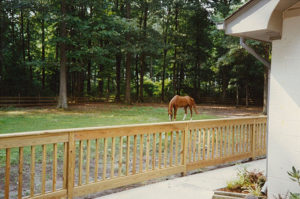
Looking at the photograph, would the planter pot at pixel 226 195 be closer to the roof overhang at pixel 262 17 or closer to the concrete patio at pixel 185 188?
the concrete patio at pixel 185 188

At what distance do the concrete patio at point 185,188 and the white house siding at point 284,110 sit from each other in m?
0.83

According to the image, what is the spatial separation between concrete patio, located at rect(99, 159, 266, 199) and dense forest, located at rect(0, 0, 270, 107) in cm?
1343

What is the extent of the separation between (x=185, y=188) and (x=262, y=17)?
2931 mm

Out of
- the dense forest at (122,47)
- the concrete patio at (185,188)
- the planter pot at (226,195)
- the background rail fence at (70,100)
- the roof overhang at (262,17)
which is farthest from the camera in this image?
the background rail fence at (70,100)

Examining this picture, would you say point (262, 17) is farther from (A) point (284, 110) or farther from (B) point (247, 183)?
(B) point (247, 183)

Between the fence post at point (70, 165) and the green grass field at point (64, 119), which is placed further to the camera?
the green grass field at point (64, 119)

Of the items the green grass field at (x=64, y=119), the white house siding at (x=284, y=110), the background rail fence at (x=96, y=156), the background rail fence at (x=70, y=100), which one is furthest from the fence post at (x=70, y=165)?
the background rail fence at (x=70, y=100)

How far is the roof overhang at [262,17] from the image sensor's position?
3562 mm

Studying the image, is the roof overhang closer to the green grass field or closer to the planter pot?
the planter pot

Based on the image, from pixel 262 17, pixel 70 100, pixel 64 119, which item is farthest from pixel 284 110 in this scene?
pixel 70 100

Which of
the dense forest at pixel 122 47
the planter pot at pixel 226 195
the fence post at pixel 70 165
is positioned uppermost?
the dense forest at pixel 122 47

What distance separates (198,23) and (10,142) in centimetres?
3288

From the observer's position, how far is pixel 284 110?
12.1 ft

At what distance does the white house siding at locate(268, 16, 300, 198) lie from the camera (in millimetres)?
3564
